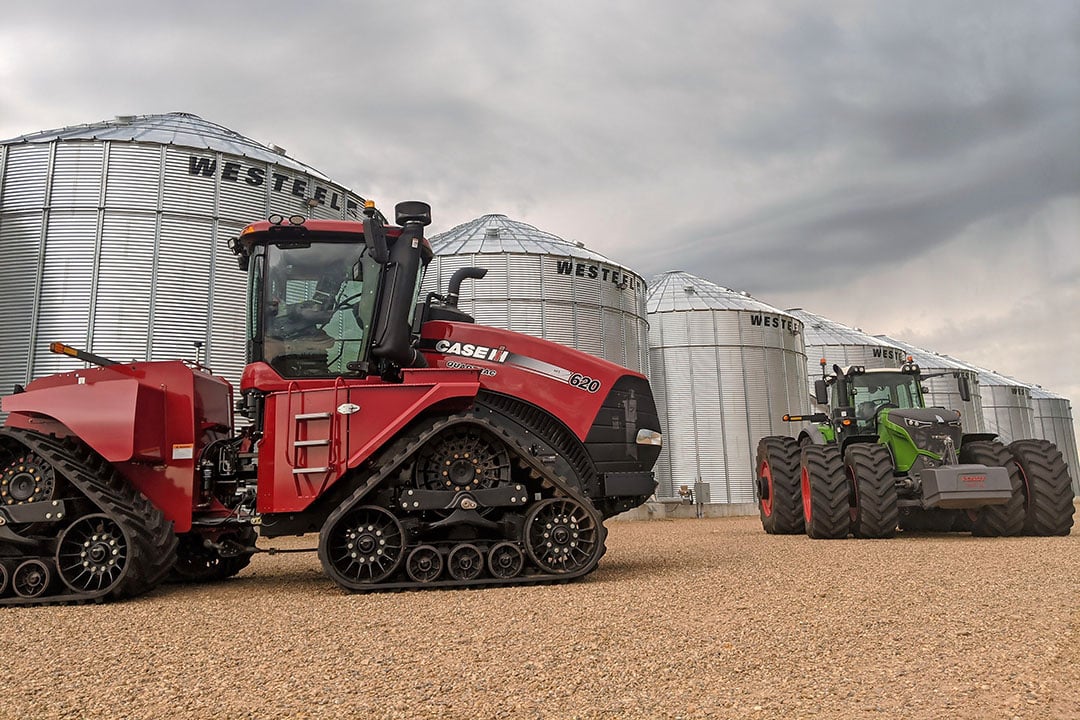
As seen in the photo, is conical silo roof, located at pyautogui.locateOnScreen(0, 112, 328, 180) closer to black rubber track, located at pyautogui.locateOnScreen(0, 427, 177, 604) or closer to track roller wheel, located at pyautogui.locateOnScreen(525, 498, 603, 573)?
black rubber track, located at pyautogui.locateOnScreen(0, 427, 177, 604)

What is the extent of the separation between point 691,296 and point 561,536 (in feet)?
77.9

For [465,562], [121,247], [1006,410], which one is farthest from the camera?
[1006,410]

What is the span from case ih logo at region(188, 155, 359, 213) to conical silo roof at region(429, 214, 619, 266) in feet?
18.7

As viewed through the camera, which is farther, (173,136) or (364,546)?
(173,136)

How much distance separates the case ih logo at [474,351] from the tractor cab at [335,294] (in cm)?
27

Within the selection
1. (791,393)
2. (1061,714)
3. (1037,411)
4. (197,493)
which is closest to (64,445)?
(197,493)

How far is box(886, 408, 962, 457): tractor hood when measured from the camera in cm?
1098

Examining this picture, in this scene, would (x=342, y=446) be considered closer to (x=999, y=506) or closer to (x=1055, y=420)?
(x=999, y=506)

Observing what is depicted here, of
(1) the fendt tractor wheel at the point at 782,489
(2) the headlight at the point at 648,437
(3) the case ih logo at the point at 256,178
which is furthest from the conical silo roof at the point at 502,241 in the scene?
(2) the headlight at the point at 648,437

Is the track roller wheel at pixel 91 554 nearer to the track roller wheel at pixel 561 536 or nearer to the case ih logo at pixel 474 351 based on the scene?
the case ih logo at pixel 474 351

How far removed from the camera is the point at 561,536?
22.2 feet

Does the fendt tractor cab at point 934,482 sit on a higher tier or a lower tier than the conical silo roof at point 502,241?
lower

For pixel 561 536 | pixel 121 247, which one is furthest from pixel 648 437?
pixel 121 247

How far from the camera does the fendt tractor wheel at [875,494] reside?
10500 millimetres
